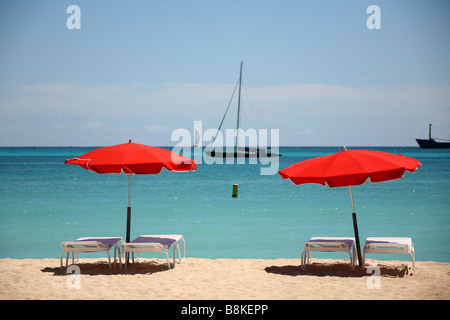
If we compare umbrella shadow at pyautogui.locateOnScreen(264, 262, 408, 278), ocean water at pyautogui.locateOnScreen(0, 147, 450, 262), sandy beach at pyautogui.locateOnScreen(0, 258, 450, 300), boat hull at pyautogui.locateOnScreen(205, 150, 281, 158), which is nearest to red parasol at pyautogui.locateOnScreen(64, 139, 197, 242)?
sandy beach at pyautogui.locateOnScreen(0, 258, 450, 300)

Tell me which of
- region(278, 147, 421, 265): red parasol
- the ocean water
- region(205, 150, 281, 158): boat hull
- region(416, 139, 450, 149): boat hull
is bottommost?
the ocean water

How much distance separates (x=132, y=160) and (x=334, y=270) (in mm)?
4101

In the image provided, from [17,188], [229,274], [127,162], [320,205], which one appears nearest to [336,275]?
[229,274]

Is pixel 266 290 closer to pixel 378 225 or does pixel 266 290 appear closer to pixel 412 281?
pixel 412 281

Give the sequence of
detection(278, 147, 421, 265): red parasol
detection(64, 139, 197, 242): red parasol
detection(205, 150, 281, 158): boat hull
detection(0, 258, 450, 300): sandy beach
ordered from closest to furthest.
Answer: detection(0, 258, 450, 300): sandy beach → detection(278, 147, 421, 265): red parasol → detection(64, 139, 197, 242): red parasol → detection(205, 150, 281, 158): boat hull

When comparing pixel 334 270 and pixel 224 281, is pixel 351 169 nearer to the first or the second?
pixel 334 270

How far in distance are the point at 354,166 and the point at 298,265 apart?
279cm

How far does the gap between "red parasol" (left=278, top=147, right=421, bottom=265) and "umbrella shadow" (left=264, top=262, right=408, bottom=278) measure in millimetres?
1718

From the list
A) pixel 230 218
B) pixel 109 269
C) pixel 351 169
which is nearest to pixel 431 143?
pixel 230 218

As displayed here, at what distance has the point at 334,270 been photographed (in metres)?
9.32

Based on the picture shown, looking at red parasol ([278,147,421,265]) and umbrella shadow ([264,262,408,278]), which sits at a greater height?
red parasol ([278,147,421,265])

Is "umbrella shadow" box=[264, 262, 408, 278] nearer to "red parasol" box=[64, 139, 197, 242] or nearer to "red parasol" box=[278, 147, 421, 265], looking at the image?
"red parasol" box=[278, 147, 421, 265]

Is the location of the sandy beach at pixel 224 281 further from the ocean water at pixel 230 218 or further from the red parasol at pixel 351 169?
the ocean water at pixel 230 218

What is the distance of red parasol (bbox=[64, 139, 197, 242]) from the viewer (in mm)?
8695
